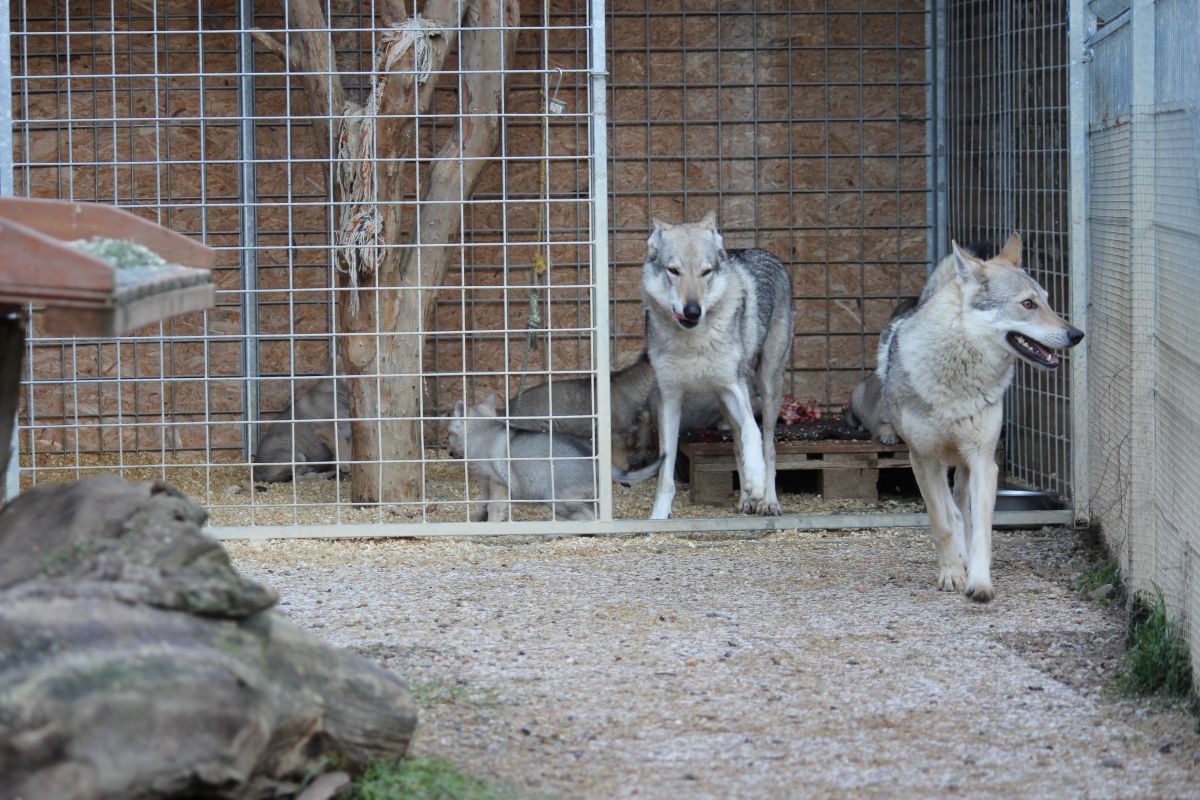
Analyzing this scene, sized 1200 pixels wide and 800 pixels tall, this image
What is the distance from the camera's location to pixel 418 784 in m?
3.45

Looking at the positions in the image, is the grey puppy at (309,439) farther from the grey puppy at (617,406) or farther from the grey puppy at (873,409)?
the grey puppy at (873,409)

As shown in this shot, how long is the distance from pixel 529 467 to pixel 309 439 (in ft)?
6.83

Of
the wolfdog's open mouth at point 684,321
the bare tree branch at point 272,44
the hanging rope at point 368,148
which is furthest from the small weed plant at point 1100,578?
the bare tree branch at point 272,44

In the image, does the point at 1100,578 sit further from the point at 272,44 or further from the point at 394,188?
the point at 272,44

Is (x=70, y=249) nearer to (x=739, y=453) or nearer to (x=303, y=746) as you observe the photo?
(x=303, y=746)

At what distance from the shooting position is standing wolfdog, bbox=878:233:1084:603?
19.0 feet

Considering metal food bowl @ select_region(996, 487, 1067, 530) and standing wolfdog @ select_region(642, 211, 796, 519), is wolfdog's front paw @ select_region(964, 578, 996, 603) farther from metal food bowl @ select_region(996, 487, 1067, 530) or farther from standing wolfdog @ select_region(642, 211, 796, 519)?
standing wolfdog @ select_region(642, 211, 796, 519)

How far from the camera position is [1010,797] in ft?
11.8

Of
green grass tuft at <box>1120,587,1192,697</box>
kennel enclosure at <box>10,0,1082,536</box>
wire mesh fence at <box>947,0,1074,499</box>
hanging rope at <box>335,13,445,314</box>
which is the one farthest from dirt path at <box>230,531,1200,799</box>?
kennel enclosure at <box>10,0,1082,536</box>

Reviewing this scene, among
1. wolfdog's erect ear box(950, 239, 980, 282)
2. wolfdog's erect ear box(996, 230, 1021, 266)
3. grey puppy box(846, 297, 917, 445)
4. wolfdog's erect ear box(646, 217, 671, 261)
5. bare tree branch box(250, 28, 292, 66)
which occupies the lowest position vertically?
grey puppy box(846, 297, 917, 445)

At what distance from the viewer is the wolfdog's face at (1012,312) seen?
575 cm

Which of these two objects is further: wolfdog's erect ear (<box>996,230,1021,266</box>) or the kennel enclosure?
the kennel enclosure

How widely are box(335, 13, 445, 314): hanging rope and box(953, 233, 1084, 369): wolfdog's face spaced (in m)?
3.05

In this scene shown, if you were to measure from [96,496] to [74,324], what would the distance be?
612mm
